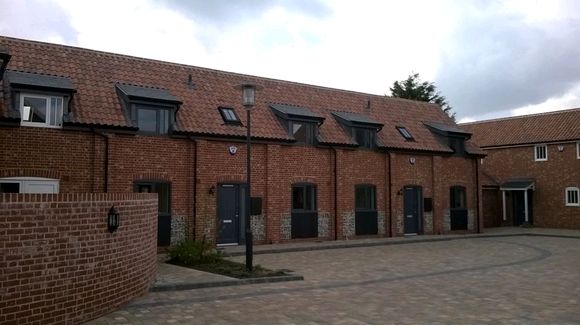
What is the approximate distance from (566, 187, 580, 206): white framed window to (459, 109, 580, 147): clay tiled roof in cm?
306

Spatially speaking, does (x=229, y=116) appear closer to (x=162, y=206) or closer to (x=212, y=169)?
(x=212, y=169)

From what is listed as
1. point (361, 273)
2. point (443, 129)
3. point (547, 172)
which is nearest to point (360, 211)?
point (443, 129)

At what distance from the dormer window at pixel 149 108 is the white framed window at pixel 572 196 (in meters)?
24.6

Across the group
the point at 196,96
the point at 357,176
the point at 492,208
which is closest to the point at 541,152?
the point at 492,208

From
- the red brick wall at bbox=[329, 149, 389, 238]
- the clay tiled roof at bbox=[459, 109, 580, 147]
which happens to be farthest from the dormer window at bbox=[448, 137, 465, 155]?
the clay tiled roof at bbox=[459, 109, 580, 147]

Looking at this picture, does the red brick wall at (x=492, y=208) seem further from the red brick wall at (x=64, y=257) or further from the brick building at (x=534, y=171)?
the red brick wall at (x=64, y=257)

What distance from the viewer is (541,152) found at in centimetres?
3300

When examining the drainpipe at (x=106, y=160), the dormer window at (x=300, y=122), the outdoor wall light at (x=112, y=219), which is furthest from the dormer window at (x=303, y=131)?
the outdoor wall light at (x=112, y=219)

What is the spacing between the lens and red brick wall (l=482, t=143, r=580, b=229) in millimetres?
31203

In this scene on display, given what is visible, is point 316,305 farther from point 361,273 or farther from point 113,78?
point 113,78

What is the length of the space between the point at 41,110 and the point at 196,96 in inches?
Answer: 245

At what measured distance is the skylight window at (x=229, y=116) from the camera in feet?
66.3

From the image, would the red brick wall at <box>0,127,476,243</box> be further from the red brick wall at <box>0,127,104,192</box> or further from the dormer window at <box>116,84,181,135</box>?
the dormer window at <box>116,84,181,135</box>

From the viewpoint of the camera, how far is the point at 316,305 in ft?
30.3
